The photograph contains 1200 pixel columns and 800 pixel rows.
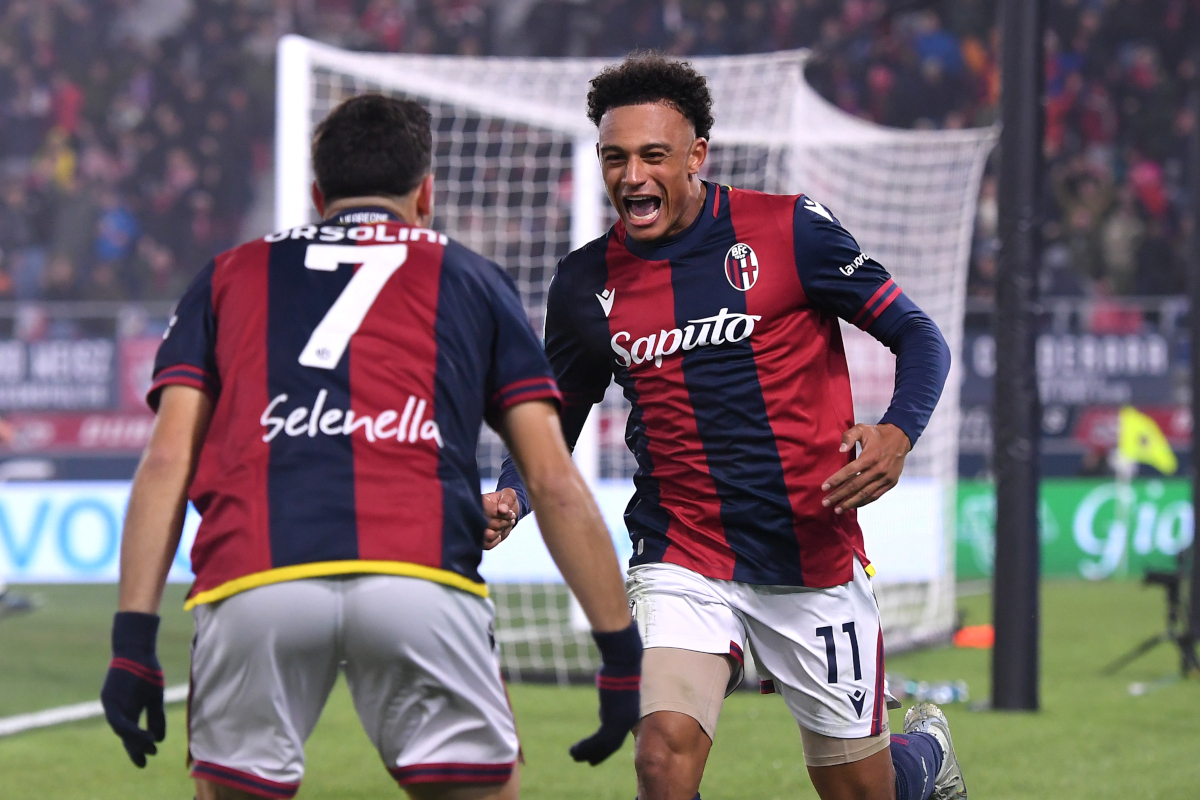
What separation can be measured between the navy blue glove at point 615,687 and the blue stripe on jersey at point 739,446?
3.38 feet

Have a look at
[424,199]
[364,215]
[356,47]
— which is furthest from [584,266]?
[356,47]

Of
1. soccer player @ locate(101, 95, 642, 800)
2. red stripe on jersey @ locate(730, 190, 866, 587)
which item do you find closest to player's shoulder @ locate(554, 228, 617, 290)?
red stripe on jersey @ locate(730, 190, 866, 587)

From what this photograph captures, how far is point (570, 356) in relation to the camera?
3812 millimetres

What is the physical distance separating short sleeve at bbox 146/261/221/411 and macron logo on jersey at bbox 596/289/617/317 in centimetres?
134

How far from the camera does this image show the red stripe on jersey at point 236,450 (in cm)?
243

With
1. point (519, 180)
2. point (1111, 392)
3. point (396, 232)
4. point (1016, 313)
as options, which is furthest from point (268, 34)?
point (396, 232)

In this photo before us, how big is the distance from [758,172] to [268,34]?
12183 mm

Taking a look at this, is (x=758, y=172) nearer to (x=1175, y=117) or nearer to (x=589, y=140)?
(x=589, y=140)

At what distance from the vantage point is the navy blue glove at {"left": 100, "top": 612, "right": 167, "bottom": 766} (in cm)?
248

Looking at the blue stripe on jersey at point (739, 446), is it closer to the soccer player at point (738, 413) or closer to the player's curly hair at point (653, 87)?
the soccer player at point (738, 413)

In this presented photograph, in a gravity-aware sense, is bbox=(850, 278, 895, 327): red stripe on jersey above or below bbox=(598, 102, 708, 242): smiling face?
below

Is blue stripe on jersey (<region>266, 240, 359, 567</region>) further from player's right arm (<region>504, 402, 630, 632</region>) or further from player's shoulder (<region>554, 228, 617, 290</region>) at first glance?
player's shoulder (<region>554, 228, 617, 290</region>)

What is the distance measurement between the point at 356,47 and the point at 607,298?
55.1ft

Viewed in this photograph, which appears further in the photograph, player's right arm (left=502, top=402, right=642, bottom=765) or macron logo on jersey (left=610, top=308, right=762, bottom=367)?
macron logo on jersey (left=610, top=308, right=762, bottom=367)
